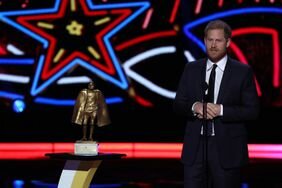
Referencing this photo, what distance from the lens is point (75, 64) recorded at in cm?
783

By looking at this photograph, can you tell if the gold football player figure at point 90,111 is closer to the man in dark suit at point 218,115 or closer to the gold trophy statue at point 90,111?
the gold trophy statue at point 90,111

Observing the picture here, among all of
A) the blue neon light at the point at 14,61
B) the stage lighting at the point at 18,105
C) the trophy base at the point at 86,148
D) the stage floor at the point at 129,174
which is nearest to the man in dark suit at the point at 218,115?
the trophy base at the point at 86,148

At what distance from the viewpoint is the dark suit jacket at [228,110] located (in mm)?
2766

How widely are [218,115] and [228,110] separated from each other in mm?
50

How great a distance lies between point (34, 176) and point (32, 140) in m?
1.63

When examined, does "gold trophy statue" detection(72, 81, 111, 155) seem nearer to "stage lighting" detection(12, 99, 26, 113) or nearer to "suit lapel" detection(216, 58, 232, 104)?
"suit lapel" detection(216, 58, 232, 104)

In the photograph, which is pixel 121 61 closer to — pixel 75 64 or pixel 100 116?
pixel 75 64

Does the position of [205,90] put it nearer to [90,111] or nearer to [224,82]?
[224,82]

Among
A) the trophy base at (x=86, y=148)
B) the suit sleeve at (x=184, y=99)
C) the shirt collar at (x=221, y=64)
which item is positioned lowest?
the trophy base at (x=86, y=148)

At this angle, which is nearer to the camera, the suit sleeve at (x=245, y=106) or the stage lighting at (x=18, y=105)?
the suit sleeve at (x=245, y=106)

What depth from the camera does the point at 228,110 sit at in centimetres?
273

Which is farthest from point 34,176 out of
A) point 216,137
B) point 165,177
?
point 216,137

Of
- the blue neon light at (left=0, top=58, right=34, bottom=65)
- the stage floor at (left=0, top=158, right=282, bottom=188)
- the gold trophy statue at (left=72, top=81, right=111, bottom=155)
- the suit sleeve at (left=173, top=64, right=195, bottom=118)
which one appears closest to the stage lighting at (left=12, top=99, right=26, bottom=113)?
the blue neon light at (left=0, top=58, right=34, bottom=65)

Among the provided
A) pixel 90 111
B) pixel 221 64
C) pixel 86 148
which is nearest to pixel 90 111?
pixel 90 111
